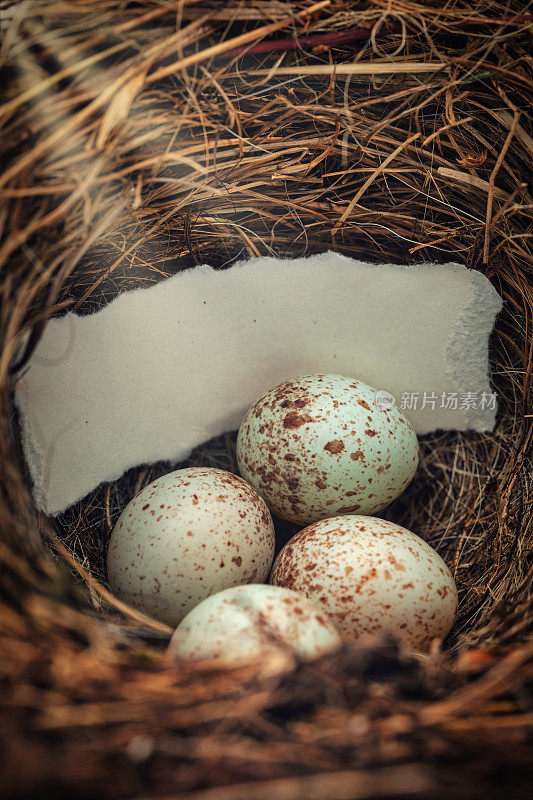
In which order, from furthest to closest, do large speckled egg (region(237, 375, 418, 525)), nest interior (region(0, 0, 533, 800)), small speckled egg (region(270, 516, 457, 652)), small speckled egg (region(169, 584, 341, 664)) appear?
large speckled egg (region(237, 375, 418, 525)), small speckled egg (region(270, 516, 457, 652)), small speckled egg (region(169, 584, 341, 664)), nest interior (region(0, 0, 533, 800))

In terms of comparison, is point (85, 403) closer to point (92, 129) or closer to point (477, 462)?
point (92, 129)

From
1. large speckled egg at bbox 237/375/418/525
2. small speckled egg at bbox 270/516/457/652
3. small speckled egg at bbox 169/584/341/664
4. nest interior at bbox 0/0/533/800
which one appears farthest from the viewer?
large speckled egg at bbox 237/375/418/525

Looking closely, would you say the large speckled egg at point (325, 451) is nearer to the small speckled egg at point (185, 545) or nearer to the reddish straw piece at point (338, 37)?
the small speckled egg at point (185, 545)

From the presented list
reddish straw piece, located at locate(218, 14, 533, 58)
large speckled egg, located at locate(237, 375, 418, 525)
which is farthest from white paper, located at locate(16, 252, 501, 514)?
reddish straw piece, located at locate(218, 14, 533, 58)

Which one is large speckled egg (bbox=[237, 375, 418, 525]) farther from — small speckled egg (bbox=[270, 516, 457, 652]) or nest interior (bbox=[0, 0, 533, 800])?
nest interior (bbox=[0, 0, 533, 800])

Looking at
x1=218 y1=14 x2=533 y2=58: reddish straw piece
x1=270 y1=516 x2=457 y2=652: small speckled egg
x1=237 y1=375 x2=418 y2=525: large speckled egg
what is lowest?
x1=270 y1=516 x2=457 y2=652: small speckled egg

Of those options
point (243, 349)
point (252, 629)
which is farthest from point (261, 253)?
point (252, 629)
